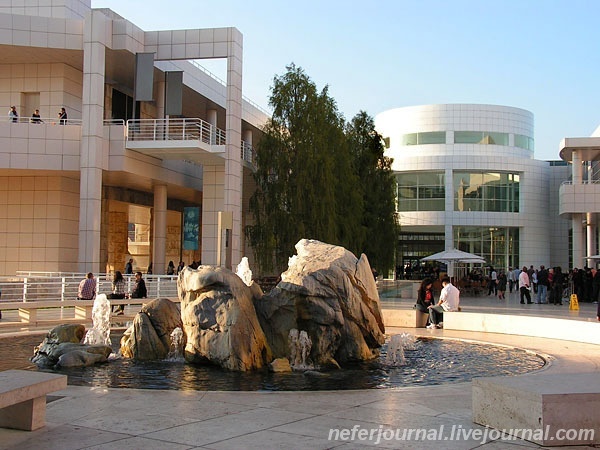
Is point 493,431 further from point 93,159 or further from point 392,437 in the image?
point 93,159

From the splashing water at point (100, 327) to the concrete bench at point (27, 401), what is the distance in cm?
810

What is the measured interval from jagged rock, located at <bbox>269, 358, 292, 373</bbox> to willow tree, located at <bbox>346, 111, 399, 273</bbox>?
26776mm

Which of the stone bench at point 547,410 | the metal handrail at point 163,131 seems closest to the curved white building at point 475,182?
the metal handrail at point 163,131

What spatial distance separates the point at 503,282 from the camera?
35.9m

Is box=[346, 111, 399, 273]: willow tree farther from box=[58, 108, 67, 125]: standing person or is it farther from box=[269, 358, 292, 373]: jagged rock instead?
box=[269, 358, 292, 373]: jagged rock

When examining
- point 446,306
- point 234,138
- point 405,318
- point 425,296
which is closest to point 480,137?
point 234,138

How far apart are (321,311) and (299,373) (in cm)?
186

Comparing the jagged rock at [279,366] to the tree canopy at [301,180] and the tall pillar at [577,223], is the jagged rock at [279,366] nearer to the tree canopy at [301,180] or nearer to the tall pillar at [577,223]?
the tree canopy at [301,180]

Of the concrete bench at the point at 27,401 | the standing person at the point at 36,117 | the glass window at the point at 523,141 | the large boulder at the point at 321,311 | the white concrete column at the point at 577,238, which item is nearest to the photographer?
the concrete bench at the point at 27,401

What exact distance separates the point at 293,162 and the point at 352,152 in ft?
22.0

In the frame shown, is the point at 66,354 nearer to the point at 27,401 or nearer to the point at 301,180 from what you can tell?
the point at 27,401

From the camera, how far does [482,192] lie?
5541 centimetres

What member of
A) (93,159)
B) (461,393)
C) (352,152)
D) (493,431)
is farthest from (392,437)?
(352,152)

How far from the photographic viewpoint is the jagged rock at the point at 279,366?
39.3 ft
